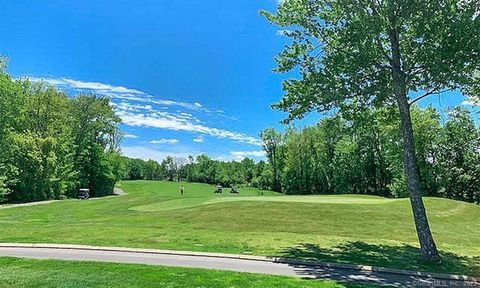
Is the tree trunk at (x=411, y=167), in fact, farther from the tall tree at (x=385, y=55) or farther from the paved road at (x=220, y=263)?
the paved road at (x=220, y=263)

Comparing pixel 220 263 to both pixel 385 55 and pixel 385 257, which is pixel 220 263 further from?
pixel 385 55

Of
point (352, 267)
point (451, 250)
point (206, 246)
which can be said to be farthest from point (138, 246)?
point (451, 250)

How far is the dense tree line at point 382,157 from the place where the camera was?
A: 157ft

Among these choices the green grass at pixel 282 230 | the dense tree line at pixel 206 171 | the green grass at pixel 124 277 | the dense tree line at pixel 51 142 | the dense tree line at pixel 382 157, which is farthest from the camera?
the dense tree line at pixel 206 171

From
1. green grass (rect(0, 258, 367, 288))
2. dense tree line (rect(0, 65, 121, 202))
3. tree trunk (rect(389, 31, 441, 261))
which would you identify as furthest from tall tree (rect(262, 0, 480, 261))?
dense tree line (rect(0, 65, 121, 202))

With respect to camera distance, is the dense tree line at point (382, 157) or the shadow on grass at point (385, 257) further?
the dense tree line at point (382, 157)

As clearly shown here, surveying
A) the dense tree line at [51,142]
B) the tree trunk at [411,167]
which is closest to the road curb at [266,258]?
the tree trunk at [411,167]

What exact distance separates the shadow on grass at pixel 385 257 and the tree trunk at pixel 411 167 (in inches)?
22.0

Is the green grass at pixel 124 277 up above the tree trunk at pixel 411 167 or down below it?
below

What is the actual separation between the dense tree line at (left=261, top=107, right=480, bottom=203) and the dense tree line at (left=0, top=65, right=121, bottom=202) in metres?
31.9

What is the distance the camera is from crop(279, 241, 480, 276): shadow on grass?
1191 cm

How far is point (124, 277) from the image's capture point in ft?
31.2

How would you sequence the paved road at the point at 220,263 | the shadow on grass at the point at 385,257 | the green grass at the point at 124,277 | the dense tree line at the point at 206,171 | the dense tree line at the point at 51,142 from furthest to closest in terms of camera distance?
the dense tree line at the point at 206,171
the dense tree line at the point at 51,142
the shadow on grass at the point at 385,257
the paved road at the point at 220,263
the green grass at the point at 124,277

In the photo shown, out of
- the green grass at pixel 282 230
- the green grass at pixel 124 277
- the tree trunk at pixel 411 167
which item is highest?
the tree trunk at pixel 411 167
